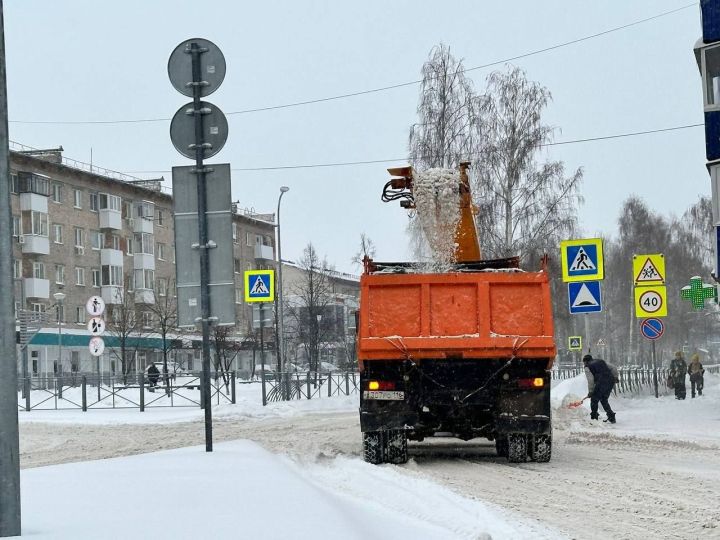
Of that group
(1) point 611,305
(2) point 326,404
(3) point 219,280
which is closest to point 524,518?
(3) point 219,280

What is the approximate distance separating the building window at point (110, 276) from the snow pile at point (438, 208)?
60.7 m

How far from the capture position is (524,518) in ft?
29.6

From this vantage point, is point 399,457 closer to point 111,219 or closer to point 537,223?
point 537,223

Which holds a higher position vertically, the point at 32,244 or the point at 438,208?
the point at 32,244

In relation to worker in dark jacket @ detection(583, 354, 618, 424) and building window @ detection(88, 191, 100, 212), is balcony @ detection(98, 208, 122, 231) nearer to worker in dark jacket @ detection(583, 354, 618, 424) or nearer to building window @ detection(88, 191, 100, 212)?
building window @ detection(88, 191, 100, 212)

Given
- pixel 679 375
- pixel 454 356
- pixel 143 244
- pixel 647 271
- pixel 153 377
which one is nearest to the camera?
pixel 454 356

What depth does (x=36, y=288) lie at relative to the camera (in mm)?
68500

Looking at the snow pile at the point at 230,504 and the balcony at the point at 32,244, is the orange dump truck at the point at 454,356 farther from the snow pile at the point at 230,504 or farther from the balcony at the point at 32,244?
the balcony at the point at 32,244

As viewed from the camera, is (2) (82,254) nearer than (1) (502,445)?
No

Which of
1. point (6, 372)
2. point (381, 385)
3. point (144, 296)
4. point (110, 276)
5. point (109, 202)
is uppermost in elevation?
point (109, 202)

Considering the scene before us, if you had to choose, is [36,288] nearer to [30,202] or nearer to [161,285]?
[30,202]

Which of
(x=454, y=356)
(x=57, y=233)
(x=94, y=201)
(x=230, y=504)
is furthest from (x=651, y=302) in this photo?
(x=94, y=201)

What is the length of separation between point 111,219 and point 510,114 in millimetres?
38046

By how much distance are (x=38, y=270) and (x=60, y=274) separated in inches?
107
